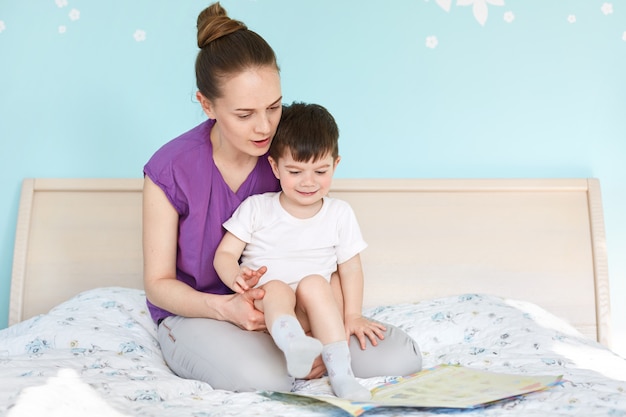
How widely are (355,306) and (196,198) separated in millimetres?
441

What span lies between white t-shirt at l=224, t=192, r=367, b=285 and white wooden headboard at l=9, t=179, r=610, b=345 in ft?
1.88

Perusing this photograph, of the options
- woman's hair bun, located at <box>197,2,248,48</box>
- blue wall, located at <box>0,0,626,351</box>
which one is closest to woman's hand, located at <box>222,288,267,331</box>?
woman's hair bun, located at <box>197,2,248,48</box>

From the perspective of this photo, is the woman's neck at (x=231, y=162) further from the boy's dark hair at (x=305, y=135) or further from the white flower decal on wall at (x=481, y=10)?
the white flower decal on wall at (x=481, y=10)

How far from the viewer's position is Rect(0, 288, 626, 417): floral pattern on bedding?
119 centimetres

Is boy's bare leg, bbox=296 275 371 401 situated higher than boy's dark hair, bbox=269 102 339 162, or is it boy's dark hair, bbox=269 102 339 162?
boy's dark hair, bbox=269 102 339 162

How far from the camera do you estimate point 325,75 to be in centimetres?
232

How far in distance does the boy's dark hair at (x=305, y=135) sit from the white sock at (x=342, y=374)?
16.7 inches

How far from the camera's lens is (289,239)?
165cm

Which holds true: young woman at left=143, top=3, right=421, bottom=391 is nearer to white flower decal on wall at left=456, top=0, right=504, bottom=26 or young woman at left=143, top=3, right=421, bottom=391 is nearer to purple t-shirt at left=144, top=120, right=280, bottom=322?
purple t-shirt at left=144, top=120, right=280, bottom=322

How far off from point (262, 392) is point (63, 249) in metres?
1.21

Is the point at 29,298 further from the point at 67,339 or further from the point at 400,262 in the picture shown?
the point at 400,262

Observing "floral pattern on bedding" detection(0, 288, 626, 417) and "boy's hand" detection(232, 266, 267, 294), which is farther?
"boy's hand" detection(232, 266, 267, 294)

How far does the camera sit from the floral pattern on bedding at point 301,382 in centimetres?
119

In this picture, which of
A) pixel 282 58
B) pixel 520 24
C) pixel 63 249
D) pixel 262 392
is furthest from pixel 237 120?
pixel 520 24
